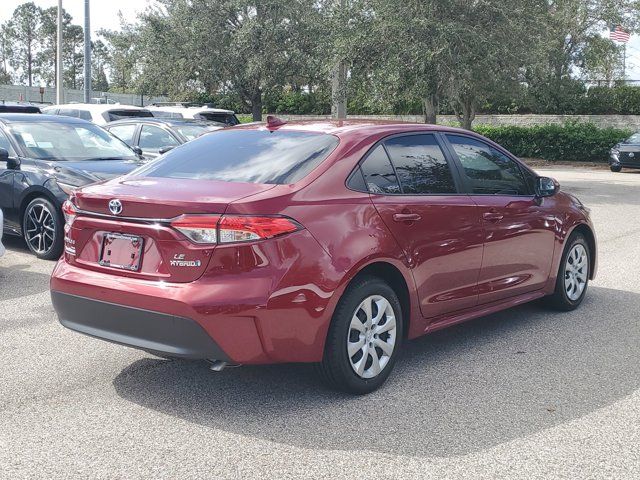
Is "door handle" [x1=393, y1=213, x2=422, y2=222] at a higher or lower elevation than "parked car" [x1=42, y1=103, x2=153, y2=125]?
lower

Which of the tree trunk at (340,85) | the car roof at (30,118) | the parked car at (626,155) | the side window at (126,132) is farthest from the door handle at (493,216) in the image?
the parked car at (626,155)

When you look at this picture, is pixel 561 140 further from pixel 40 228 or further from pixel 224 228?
pixel 224 228

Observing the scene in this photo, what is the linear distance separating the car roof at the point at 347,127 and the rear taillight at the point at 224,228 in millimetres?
1066

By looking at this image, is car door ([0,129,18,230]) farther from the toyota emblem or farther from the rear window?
the rear window

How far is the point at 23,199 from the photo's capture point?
885 centimetres

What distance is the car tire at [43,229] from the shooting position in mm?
8523

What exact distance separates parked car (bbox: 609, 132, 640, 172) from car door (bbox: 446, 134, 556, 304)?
71.0ft

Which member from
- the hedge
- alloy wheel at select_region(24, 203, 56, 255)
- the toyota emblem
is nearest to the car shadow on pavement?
the toyota emblem

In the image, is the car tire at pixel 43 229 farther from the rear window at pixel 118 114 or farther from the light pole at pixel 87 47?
the light pole at pixel 87 47

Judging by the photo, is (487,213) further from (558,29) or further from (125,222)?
(558,29)

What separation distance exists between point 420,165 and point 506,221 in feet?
3.19

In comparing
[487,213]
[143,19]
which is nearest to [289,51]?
[143,19]

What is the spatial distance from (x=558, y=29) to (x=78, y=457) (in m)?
35.6

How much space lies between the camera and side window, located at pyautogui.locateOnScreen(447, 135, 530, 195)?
18.6 ft
